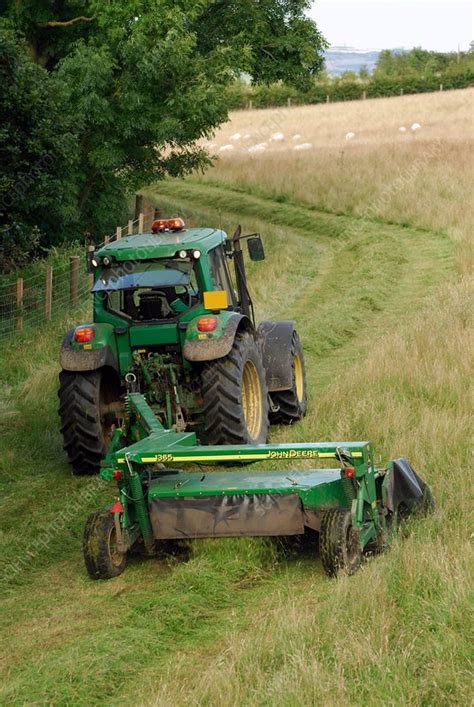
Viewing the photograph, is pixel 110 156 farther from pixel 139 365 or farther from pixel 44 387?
pixel 139 365

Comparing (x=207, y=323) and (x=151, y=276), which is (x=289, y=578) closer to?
(x=207, y=323)

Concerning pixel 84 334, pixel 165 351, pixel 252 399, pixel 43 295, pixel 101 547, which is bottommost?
pixel 43 295

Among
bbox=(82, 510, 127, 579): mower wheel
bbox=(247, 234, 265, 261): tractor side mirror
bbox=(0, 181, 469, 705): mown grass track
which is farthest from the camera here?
bbox=(247, 234, 265, 261): tractor side mirror

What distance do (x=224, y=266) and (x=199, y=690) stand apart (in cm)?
575

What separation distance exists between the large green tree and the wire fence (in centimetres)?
129

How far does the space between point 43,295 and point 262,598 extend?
10.7 metres

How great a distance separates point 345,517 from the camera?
6.82 metres

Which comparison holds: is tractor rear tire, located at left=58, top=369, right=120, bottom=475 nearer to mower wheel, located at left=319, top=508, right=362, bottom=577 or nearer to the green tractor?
the green tractor

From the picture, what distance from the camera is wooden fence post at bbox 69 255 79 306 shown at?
16.8 m

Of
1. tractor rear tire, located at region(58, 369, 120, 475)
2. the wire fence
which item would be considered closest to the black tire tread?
tractor rear tire, located at region(58, 369, 120, 475)

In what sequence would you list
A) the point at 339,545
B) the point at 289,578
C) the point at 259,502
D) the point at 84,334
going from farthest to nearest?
the point at 84,334 → the point at 259,502 → the point at 289,578 → the point at 339,545

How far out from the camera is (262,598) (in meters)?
6.75

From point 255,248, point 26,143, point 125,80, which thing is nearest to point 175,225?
point 255,248

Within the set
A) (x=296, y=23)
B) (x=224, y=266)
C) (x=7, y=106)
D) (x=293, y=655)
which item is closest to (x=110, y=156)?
(x=7, y=106)
